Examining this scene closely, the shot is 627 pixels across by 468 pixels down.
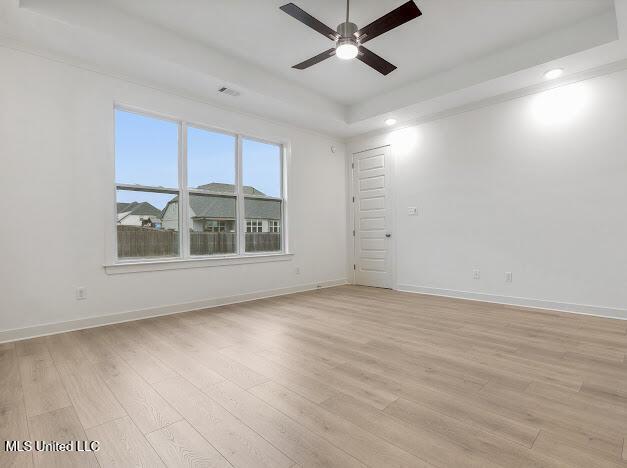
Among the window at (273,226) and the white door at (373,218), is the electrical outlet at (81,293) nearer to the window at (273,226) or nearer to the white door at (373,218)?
the window at (273,226)

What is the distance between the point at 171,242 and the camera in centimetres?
412

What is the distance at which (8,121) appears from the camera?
299 centimetres

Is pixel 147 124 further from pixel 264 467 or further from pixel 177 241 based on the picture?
pixel 264 467

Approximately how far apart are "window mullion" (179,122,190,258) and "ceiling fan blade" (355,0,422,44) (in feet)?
8.61

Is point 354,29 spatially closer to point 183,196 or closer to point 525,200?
point 183,196

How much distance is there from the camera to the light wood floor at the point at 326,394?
4.60 ft

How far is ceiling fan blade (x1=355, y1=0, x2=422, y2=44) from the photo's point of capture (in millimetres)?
2388

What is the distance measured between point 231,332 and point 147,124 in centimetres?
282

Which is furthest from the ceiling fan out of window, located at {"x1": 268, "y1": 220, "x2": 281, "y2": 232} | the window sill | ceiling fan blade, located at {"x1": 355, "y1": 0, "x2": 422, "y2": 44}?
the window sill

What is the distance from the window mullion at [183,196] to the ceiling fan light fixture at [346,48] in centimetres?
239

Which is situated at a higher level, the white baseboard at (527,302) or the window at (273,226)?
the window at (273,226)

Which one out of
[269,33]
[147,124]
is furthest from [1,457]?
[269,33]

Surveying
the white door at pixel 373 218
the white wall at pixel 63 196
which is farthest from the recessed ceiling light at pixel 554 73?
the white wall at pixel 63 196

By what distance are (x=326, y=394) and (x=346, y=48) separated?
284 cm
